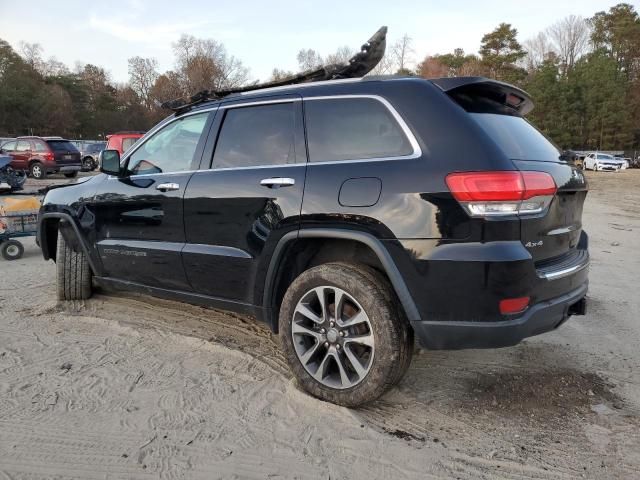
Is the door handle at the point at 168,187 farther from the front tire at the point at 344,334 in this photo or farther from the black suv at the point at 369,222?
the front tire at the point at 344,334

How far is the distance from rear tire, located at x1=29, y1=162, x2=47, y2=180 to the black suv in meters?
19.4

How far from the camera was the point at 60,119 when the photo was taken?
51.1 m

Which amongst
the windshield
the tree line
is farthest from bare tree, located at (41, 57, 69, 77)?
the windshield

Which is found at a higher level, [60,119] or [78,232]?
[60,119]

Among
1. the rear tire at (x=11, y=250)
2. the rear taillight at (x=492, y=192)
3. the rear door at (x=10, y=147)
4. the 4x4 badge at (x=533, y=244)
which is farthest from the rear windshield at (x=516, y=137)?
the rear door at (x=10, y=147)

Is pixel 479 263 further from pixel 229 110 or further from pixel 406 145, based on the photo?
pixel 229 110

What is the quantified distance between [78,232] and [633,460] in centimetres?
430

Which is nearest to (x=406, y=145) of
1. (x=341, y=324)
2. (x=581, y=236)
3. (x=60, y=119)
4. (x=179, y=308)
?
(x=341, y=324)

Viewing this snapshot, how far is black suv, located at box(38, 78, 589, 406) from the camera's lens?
2.45m

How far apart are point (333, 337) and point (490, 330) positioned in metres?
0.88

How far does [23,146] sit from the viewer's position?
814 inches

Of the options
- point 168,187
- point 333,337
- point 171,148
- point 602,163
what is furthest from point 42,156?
point 602,163

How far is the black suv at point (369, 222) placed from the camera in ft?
8.05

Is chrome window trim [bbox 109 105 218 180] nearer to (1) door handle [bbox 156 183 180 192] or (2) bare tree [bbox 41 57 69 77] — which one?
(1) door handle [bbox 156 183 180 192]
